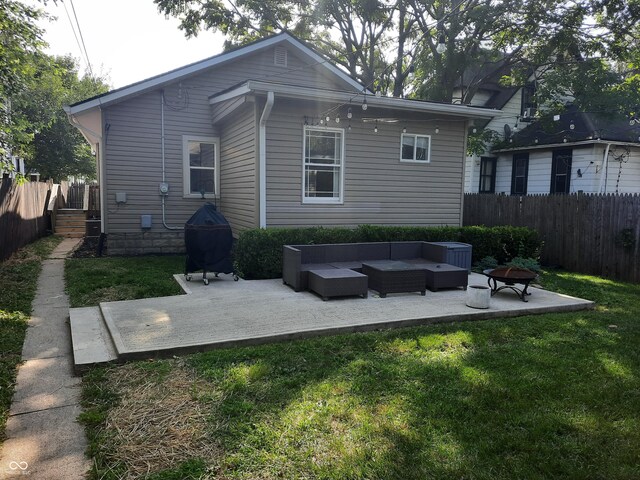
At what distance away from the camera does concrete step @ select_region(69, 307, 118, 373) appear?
391cm

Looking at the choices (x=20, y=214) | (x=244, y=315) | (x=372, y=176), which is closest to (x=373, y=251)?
(x=372, y=176)

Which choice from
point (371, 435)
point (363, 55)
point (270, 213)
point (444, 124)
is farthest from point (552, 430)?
point (363, 55)

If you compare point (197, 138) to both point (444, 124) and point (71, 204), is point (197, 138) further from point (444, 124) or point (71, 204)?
point (71, 204)

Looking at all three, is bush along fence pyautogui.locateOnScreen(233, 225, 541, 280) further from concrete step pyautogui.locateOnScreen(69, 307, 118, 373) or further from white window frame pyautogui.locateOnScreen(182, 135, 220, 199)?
white window frame pyautogui.locateOnScreen(182, 135, 220, 199)

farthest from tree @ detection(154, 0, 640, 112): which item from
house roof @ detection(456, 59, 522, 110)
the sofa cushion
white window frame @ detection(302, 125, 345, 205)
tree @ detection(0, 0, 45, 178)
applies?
tree @ detection(0, 0, 45, 178)

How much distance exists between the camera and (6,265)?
28.4 ft

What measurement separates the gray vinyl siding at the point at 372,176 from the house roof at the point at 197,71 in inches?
54.5

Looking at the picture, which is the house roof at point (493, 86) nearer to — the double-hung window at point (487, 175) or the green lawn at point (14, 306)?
the double-hung window at point (487, 175)

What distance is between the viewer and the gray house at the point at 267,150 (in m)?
8.59

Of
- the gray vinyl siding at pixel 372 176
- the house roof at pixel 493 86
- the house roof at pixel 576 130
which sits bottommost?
the gray vinyl siding at pixel 372 176

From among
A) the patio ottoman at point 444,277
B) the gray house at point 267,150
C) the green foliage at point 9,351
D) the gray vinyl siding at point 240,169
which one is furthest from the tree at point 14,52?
the patio ottoman at point 444,277

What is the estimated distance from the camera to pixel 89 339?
4469 millimetres

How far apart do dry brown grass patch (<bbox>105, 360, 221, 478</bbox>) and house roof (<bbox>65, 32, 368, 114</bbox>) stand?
676cm

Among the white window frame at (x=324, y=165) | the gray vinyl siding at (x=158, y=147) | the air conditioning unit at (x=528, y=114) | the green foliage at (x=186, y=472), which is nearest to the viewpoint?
the green foliage at (x=186, y=472)
